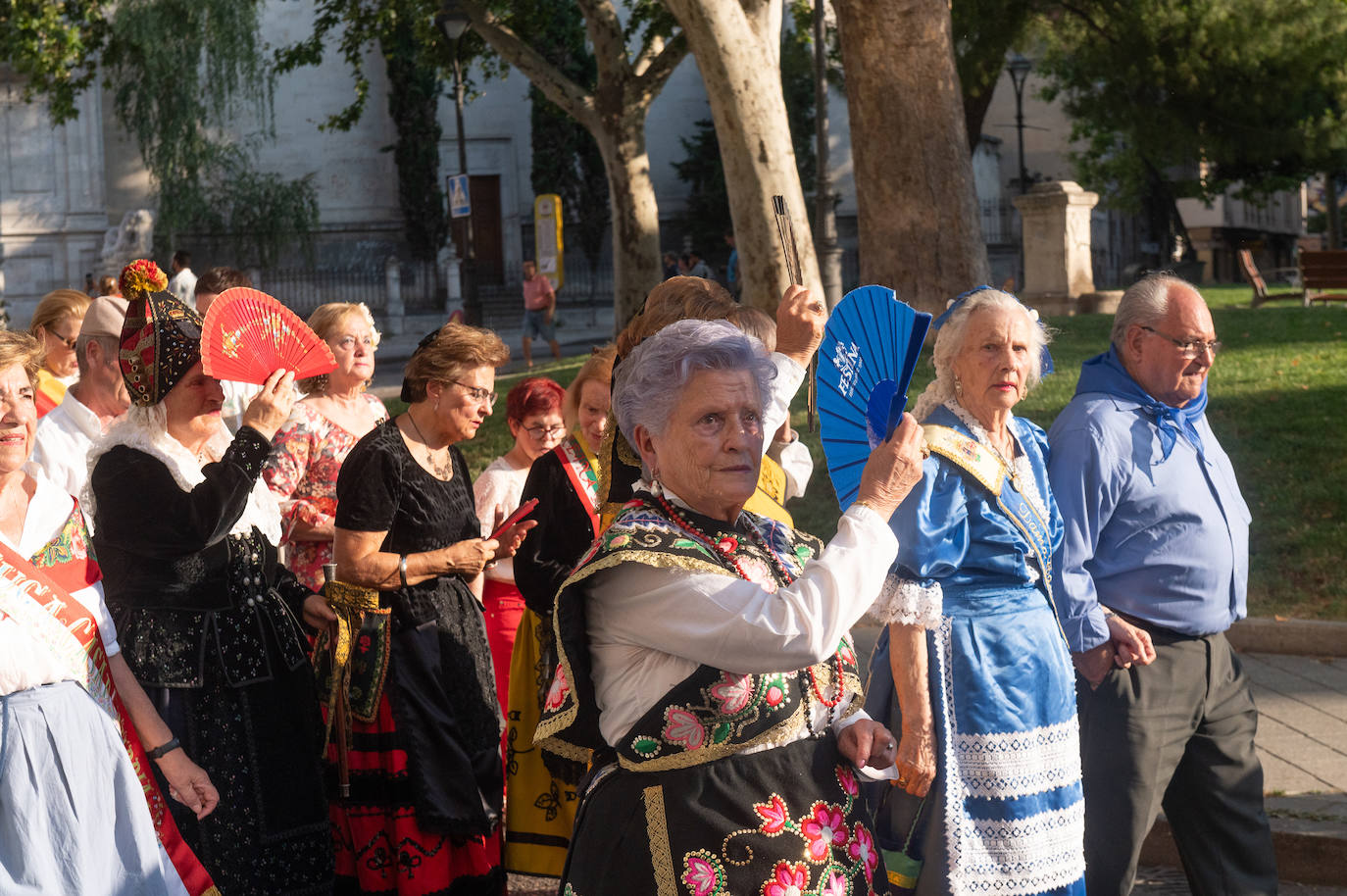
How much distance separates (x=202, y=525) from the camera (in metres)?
3.89

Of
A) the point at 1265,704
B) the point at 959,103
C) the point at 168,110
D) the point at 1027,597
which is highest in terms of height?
the point at 168,110

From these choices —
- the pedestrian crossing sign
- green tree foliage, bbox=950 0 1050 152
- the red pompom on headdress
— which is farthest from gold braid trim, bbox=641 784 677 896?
green tree foliage, bbox=950 0 1050 152

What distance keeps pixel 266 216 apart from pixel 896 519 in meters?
33.6

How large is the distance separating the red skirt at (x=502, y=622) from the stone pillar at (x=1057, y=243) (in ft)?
50.4

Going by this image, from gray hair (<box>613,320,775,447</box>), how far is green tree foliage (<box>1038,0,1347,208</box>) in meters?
19.2

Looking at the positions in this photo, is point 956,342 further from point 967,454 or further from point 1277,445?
point 1277,445

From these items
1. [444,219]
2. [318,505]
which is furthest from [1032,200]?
[444,219]

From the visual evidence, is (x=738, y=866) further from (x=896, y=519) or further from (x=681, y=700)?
(x=896, y=519)

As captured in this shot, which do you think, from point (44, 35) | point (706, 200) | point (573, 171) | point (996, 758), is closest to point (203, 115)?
point (573, 171)

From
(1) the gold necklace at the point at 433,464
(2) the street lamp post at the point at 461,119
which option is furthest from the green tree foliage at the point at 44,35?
(1) the gold necklace at the point at 433,464

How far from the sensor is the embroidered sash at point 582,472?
4.50 metres

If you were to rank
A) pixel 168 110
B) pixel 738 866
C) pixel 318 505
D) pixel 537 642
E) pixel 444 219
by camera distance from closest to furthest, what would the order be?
pixel 738 866 < pixel 537 642 < pixel 318 505 < pixel 168 110 < pixel 444 219

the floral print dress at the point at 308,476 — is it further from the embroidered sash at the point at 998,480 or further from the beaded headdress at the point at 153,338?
the embroidered sash at the point at 998,480

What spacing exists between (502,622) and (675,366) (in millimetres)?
2679
